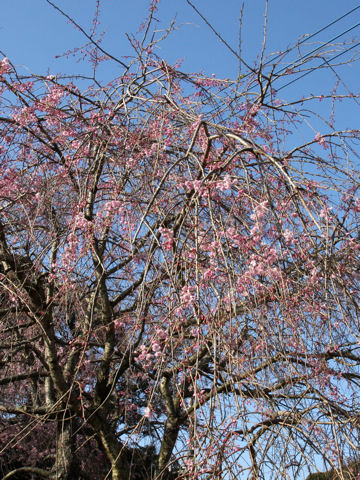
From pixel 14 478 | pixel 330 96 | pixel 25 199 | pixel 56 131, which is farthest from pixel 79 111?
pixel 14 478

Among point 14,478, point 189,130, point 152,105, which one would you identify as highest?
point 152,105

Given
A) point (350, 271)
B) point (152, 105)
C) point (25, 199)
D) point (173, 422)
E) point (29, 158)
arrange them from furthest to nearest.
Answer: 1. point (173, 422)
2. point (29, 158)
3. point (25, 199)
4. point (152, 105)
5. point (350, 271)

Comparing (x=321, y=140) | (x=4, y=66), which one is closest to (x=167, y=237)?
(x=321, y=140)

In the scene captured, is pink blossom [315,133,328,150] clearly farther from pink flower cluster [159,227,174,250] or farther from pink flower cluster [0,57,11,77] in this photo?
pink flower cluster [0,57,11,77]

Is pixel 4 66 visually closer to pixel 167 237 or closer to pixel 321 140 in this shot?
pixel 167 237

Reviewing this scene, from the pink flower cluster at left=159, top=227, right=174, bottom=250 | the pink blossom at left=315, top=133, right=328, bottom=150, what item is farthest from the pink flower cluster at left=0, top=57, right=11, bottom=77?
the pink blossom at left=315, top=133, right=328, bottom=150

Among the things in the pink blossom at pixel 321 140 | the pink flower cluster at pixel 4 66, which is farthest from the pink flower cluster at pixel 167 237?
the pink flower cluster at pixel 4 66

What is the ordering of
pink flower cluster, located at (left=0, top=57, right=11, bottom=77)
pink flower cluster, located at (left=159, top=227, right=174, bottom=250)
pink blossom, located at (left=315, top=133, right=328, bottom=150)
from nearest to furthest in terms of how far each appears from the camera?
pink flower cluster, located at (left=159, top=227, right=174, bottom=250)
pink blossom, located at (left=315, top=133, right=328, bottom=150)
pink flower cluster, located at (left=0, top=57, right=11, bottom=77)

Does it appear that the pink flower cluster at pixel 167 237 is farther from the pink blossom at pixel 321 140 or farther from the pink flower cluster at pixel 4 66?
the pink flower cluster at pixel 4 66

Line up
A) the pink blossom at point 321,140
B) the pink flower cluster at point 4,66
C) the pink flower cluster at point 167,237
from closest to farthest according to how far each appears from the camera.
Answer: the pink flower cluster at point 167,237 < the pink blossom at point 321,140 < the pink flower cluster at point 4,66

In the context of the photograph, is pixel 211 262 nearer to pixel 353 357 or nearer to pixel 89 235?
pixel 89 235

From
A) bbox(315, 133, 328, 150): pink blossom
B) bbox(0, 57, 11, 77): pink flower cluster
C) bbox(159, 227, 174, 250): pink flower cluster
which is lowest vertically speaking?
bbox(159, 227, 174, 250): pink flower cluster

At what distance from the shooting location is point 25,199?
12.5 feet

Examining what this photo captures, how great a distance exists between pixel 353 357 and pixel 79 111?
2.82m
